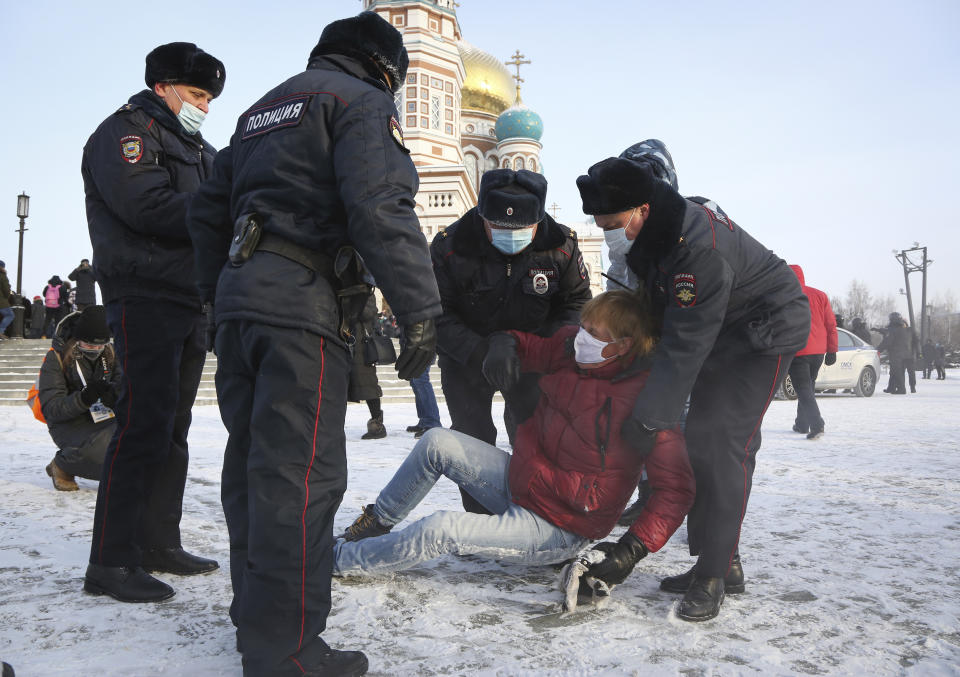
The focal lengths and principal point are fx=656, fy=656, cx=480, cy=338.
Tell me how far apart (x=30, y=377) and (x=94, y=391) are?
10184 mm

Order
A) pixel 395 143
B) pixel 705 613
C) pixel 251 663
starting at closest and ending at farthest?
pixel 251 663 < pixel 395 143 < pixel 705 613

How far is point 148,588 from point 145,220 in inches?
53.4

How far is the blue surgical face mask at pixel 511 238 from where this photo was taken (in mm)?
2975

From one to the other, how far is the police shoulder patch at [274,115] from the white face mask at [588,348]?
124 cm

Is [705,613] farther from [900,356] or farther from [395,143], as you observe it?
[900,356]

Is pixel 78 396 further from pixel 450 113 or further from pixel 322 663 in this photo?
pixel 450 113

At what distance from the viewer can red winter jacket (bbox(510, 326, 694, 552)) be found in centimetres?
232

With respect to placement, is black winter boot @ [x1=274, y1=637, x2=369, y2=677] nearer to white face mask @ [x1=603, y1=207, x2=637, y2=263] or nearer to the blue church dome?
white face mask @ [x1=603, y1=207, x2=637, y2=263]

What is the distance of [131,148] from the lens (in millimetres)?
2510

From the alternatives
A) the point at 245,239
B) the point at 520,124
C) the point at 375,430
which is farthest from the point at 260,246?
the point at 520,124

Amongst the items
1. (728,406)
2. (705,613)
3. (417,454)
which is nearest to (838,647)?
(705,613)

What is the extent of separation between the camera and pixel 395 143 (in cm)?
185

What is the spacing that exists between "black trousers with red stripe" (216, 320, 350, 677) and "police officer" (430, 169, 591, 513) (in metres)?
1.26

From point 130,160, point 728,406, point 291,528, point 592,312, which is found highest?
point 130,160
